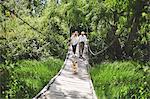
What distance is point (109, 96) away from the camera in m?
9.38

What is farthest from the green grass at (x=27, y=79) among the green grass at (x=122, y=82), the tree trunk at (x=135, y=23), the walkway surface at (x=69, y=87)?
the tree trunk at (x=135, y=23)

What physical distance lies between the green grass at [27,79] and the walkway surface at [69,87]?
0.24m

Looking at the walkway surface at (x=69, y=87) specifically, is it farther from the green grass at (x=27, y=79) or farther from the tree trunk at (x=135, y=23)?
the tree trunk at (x=135, y=23)

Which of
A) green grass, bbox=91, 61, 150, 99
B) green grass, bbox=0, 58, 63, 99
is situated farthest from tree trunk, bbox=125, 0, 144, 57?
green grass, bbox=0, 58, 63, 99

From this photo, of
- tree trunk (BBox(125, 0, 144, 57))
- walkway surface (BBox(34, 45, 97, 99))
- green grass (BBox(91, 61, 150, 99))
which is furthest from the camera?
tree trunk (BBox(125, 0, 144, 57))

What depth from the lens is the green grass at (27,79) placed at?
866 cm

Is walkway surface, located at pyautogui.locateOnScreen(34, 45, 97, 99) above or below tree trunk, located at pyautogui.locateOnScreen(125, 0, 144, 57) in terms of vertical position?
below

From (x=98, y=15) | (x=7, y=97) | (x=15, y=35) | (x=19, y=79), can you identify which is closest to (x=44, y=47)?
(x=15, y=35)

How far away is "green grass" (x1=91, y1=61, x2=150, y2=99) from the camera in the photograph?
8.66m

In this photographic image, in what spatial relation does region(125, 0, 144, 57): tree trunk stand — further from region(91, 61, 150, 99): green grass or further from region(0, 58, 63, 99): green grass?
region(0, 58, 63, 99): green grass

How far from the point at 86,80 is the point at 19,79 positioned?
10.8 feet

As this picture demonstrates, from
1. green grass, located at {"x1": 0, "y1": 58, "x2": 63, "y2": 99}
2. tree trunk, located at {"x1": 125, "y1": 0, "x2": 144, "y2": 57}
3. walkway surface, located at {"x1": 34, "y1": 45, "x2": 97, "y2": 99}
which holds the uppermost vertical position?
tree trunk, located at {"x1": 125, "y1": 0, "x2": 144, "y2": 57}

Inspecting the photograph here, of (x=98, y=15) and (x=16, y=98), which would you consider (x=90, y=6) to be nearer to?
(x=98, y=15)

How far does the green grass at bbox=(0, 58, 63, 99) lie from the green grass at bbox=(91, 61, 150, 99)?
1.48m
